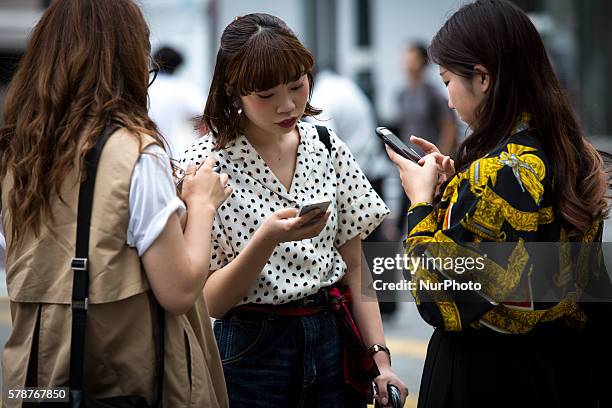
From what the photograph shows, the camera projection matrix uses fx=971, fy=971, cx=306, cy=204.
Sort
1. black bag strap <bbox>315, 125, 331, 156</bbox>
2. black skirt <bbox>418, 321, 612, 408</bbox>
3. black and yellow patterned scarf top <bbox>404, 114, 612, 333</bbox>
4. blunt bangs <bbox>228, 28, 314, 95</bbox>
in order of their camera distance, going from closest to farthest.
Result: black and yellow patterned scarf top <bbox>404, 114, 612, 333</bbox>
black skirt <bbox>418, 321, 612, 408</bbox>
blunt bangs <bbox>228, 28, 314, 95</bbox>
black bag strap <bbox>315, 125, 331, 156</bbox>

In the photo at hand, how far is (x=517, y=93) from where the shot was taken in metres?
2.48

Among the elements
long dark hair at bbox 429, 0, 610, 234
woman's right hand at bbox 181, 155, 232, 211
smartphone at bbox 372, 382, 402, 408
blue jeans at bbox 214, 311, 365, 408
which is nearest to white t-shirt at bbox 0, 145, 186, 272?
woman's right hand at bbox 181, 155, 232, 211

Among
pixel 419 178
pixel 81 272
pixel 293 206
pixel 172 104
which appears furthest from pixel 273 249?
pixel 172 104

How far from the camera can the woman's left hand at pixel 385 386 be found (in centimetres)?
272

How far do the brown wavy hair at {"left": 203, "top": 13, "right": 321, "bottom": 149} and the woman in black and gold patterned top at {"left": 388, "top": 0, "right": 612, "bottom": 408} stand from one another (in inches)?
15.4

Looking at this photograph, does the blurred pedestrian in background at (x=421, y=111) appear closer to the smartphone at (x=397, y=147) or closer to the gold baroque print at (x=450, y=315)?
the smartphone at (x=397, y=147)

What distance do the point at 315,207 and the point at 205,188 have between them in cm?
28

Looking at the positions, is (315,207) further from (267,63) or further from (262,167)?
(267,63)

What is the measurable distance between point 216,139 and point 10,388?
2.91 feet

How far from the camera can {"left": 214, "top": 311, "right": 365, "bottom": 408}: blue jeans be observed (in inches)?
103

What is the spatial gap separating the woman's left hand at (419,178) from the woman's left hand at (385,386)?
1.73 feet

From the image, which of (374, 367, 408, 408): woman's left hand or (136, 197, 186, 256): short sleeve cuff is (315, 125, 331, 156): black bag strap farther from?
(136, 197, 186, 256): short sleeve cuff

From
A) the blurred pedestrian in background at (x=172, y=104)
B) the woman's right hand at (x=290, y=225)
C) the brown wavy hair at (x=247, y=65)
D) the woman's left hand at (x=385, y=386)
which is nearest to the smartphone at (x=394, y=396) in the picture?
the woman's left hand at (x=385, y=386)

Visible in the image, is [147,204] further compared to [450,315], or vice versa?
[450,315]
